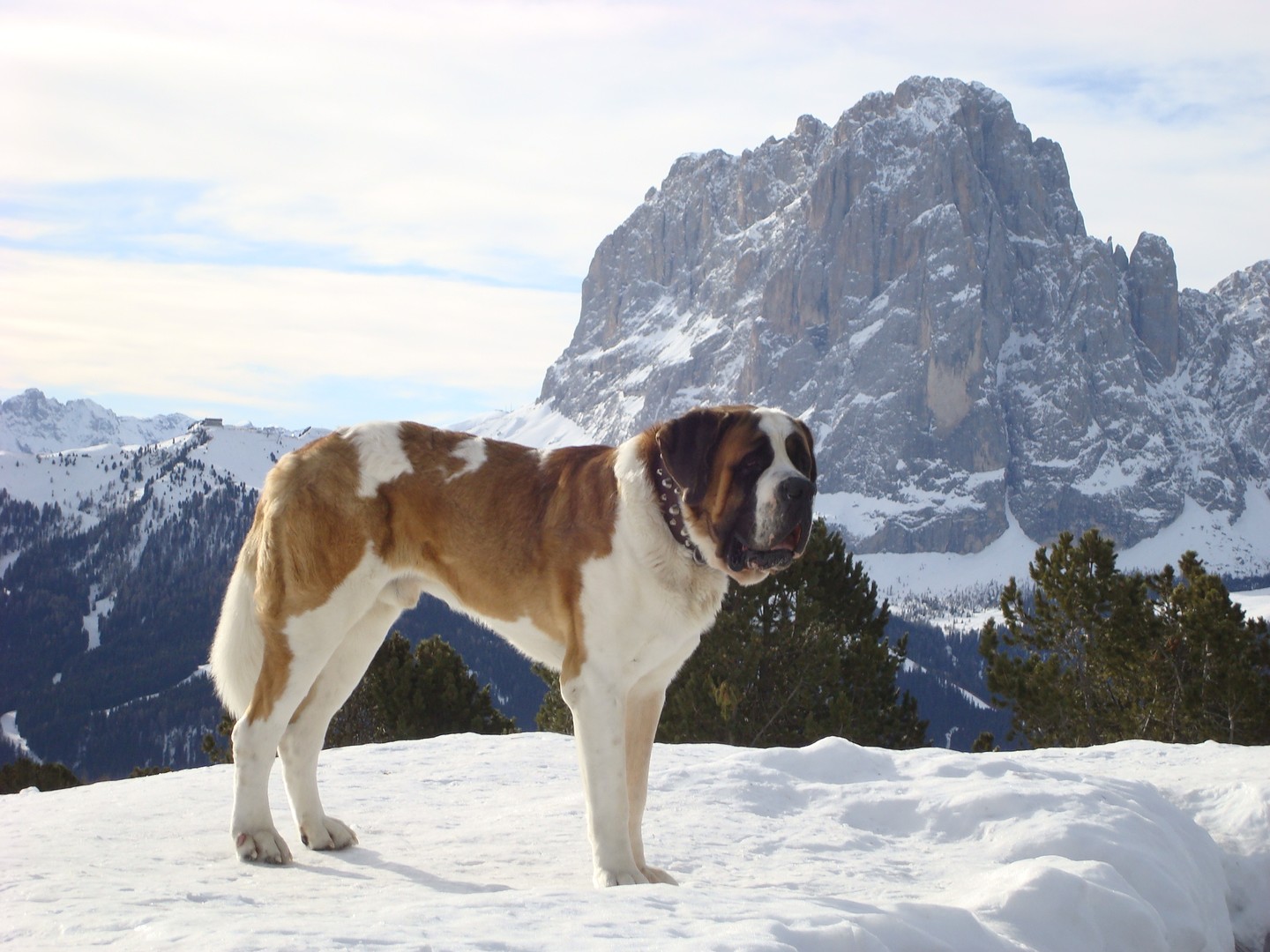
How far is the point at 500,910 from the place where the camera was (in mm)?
3893

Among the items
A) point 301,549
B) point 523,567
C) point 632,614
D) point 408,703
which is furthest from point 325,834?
point 408,703

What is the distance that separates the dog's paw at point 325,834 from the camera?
5.95 m

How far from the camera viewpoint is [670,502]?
529 cm

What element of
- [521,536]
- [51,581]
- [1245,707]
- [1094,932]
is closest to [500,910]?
[521,536]

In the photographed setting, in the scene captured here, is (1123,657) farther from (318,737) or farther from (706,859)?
(318,737)

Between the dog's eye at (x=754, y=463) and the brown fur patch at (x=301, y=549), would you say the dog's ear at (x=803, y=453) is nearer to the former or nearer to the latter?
the dog's eye at (x=754, y=463)

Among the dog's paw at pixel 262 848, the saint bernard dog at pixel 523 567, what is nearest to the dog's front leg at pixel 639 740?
the saint bernard dog at pixel 523 567

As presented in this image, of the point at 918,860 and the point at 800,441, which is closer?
the point at 800,441

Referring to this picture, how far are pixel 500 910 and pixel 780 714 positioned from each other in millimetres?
16688

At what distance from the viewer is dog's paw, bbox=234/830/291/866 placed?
5.57m

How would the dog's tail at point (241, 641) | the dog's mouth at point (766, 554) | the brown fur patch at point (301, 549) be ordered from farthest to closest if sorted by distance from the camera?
the dog's tail at point (241, 641) < the brown fur patch at point (301, 549) < the dog's mouth at point (766, 554)

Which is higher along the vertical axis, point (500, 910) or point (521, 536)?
point (521, 536)

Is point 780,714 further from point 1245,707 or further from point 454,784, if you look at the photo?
point 454,784

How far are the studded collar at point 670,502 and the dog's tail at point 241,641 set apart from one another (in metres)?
2.14
